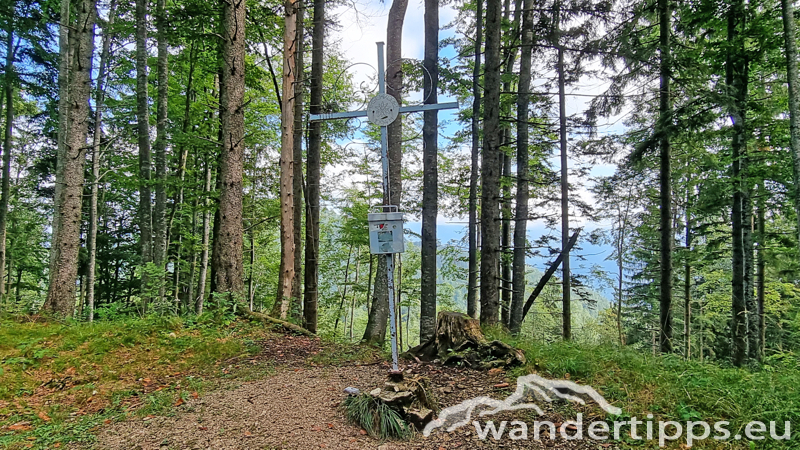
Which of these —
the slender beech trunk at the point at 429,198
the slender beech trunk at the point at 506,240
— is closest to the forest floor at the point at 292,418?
the slender beech trunk at the point at 429,198

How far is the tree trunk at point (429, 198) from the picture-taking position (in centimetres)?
616

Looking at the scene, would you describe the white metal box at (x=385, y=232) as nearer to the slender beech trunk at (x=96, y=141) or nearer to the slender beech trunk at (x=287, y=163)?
the slender beech trunk at (x=287, y=163)

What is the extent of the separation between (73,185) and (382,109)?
5989 mm

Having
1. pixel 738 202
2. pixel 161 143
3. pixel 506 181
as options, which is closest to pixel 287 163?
pixel 161 143

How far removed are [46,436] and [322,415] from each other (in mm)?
2104

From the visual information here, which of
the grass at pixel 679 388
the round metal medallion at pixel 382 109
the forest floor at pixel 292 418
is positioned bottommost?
the forest floor at pixel 292 418

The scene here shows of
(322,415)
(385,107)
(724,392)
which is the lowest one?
(322,415)

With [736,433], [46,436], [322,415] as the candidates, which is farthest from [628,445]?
[46,436]

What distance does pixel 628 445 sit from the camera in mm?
2580

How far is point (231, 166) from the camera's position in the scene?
574 cm

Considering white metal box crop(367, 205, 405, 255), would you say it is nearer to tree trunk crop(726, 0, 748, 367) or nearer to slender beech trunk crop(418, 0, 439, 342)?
slender beech trunk crop(418, 0, 439, 342)

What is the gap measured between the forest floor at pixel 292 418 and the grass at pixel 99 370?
0.28m

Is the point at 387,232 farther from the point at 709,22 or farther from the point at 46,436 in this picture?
the point at 709,22

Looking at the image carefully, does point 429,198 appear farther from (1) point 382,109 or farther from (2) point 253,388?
(2) point 253,388
